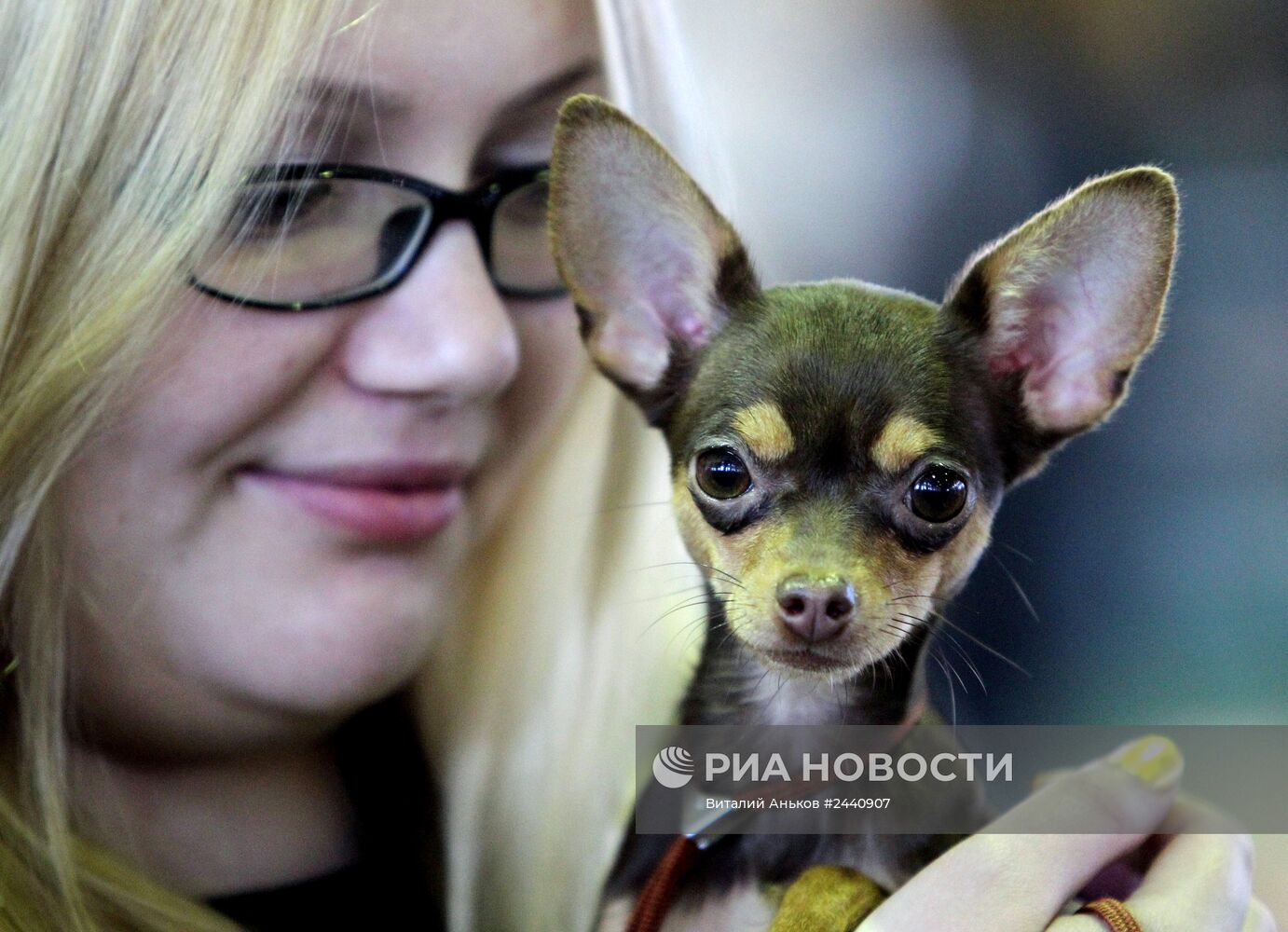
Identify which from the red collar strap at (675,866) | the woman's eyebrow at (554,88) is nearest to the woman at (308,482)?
the woman's eyebrow at (554,88)

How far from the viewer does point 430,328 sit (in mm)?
895

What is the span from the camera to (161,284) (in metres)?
0.80

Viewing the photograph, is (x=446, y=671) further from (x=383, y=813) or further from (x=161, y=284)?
(x=161, y=284)

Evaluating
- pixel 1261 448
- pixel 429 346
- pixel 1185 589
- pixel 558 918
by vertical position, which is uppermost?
pixel 429 346

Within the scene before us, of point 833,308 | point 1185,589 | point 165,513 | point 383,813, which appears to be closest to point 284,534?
point 165,513

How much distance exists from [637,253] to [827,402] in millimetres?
209

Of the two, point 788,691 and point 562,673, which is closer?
point 788,691

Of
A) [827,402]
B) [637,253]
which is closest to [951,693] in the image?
[827,402]

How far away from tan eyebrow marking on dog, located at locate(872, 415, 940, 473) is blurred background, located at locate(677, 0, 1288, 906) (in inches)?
5.6

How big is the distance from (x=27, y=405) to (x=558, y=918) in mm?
659

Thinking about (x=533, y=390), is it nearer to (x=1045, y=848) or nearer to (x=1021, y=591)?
(x=1021, y=591)

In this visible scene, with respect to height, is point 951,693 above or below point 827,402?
below

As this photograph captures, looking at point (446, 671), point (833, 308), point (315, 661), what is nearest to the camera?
point (833, 308)

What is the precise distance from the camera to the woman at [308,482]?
772 millimetres
